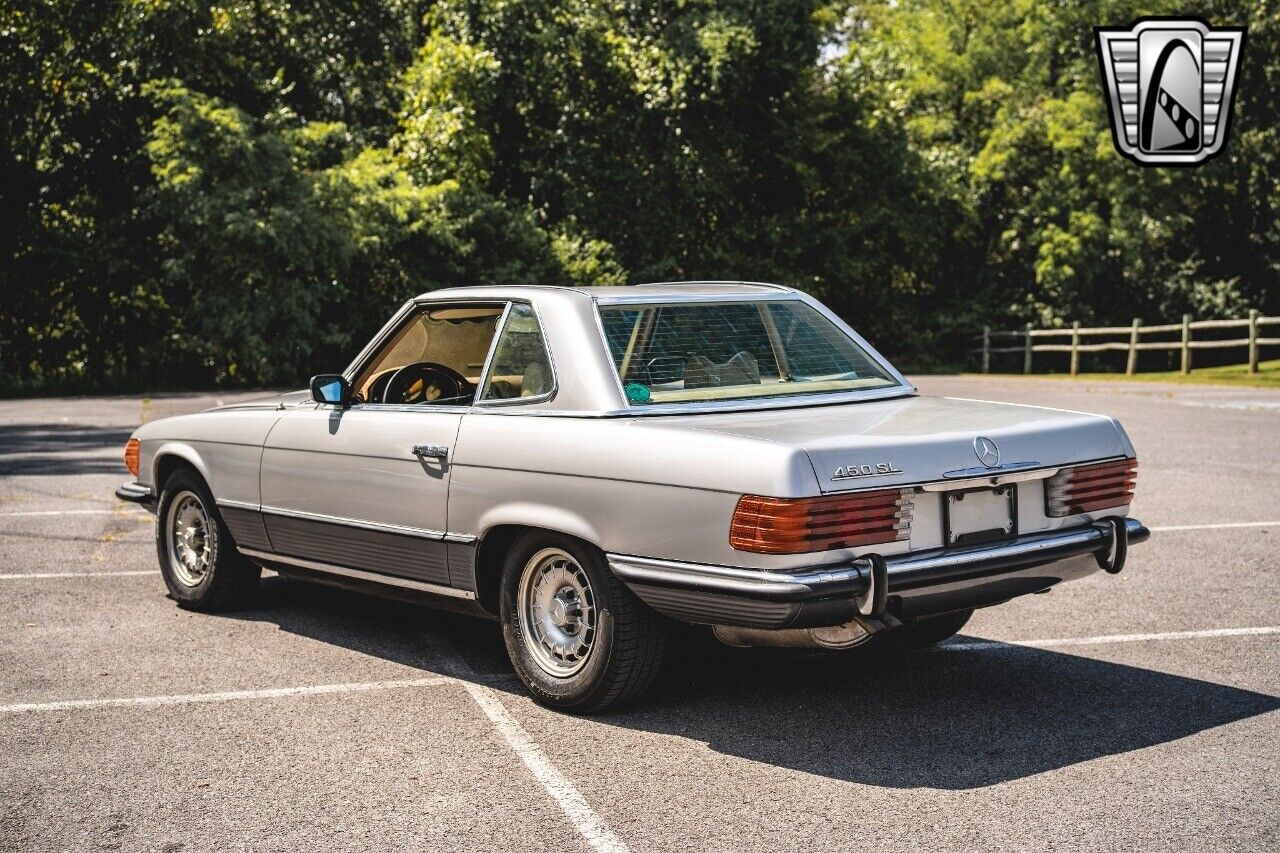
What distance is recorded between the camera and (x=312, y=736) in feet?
16.9

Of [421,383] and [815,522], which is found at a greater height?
[421,383]

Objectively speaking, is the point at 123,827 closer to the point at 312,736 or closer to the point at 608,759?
the point at 312,736

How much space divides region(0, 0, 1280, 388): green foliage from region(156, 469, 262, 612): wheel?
20.7 metres

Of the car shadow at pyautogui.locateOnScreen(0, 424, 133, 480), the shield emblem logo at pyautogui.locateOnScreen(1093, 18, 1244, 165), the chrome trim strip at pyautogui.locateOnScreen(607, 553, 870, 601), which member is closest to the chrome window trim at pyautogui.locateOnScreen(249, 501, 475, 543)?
the chrome trim strip at pyautogui.locateOnScreen(607, 553, 870, 601)

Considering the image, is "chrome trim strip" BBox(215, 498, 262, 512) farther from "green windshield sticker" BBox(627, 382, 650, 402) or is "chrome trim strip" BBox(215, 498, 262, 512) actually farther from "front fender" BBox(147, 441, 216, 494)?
"green windshield sticker" BBox(627, 382, 650, 402)

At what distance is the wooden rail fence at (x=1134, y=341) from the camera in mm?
31078

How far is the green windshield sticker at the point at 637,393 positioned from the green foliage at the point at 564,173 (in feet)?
76.0

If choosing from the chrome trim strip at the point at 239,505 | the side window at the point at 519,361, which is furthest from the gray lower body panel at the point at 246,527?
the side window at the point at 519,361

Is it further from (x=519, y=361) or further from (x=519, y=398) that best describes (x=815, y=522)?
(x=519, y=361)

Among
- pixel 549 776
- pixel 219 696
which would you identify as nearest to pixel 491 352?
pixel 219 696

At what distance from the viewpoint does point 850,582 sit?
15.5 feet

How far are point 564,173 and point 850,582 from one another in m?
31.4

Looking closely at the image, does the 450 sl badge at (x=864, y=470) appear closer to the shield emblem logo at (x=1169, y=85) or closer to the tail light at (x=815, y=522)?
the tail light at (x=815, y=522)

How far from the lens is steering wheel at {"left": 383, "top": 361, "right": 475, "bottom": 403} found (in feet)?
21.1
